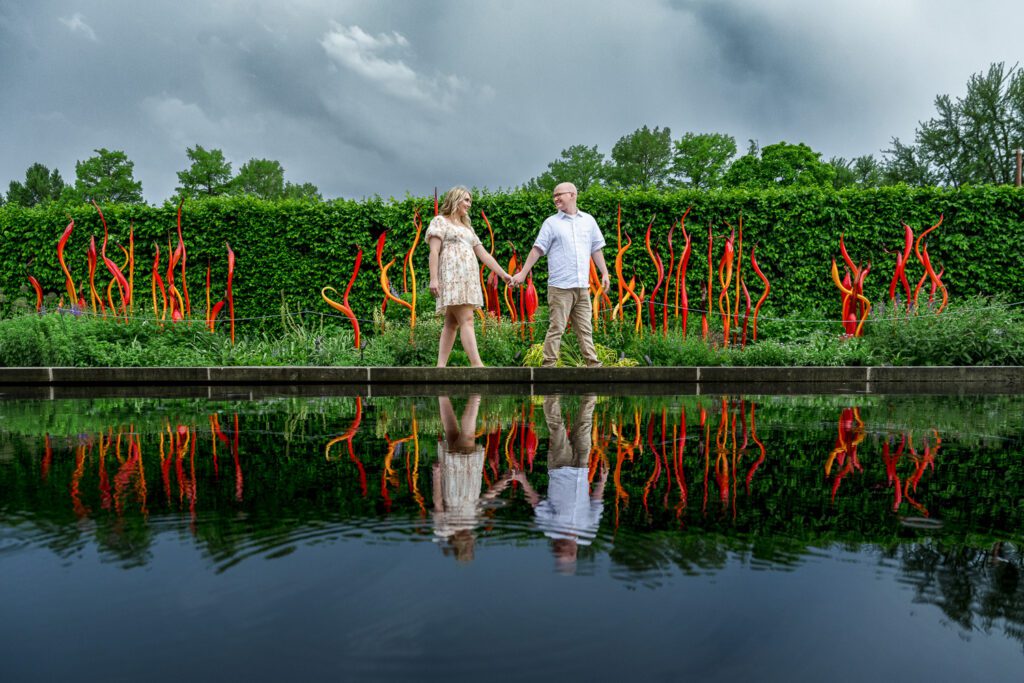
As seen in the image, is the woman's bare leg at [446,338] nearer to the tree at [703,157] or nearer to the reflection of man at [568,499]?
the reflection of man at [568,499]

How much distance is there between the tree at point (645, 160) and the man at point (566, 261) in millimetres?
42690

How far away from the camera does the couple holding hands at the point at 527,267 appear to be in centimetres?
877

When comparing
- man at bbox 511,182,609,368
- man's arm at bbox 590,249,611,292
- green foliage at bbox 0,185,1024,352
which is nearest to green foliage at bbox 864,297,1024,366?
green foliage at bbox 0,185,1024,352

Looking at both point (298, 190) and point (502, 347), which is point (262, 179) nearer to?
point (298, 190)

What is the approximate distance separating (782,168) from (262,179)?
34.0 m

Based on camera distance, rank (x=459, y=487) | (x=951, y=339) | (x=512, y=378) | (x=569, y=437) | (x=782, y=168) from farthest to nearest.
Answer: (x=782, y=168)
(x=951, y=339)
(x=512, y=378)
(x=569, y=437)
(x=459, y=487)

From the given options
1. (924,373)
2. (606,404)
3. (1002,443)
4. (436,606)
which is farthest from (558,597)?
(924,373)

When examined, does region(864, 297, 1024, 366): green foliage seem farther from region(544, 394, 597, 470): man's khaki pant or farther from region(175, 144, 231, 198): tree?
region(175, 144, 231, 198): tree

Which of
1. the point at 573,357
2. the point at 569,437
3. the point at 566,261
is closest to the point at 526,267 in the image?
the point at 566,261

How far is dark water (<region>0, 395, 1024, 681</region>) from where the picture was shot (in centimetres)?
161

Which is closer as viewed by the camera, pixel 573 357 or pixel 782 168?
pixel 573 357

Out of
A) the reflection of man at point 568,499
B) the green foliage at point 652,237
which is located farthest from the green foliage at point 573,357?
the reflection of man at point 568,499

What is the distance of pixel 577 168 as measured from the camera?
5153cm

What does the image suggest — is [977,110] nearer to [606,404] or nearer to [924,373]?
[924,373]
